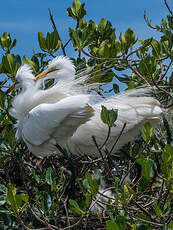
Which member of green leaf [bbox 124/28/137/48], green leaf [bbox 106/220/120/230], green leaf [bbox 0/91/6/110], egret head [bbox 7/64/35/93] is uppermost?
green leaf [bbox 124/28/137/48]

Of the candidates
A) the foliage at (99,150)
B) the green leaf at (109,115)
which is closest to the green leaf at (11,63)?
the foliage at (99,150)

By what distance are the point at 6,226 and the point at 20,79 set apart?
1027 millimetres

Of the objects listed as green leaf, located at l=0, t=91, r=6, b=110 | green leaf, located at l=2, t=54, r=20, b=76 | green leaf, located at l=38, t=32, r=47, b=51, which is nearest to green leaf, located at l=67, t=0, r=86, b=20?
green leaf, located at l=38, t=32, r=47, b=51

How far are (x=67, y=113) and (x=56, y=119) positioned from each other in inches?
3.5

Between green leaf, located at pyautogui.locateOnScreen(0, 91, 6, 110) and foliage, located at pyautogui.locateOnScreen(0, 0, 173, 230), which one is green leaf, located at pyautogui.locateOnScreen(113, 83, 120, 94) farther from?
green leaf, located at pyautogui.locateOnScreen(0, 91, 6, 110)

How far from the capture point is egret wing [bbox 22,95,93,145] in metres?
2.34

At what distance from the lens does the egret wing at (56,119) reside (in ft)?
7.68

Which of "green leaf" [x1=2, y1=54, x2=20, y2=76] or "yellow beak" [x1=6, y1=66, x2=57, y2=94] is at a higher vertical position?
"green leaf" [x1=2, y1=54, x2=20, y2=76]

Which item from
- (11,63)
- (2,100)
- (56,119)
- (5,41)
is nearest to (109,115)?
(56,119)

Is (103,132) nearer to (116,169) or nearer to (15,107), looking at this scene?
(116,169)

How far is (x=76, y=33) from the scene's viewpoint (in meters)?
2.57

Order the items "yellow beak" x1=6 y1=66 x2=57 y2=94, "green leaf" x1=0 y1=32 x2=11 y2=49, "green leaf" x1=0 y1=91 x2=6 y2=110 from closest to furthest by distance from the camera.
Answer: "green leaf" x1=0 y1=91 x2=6 y2=110 → "yellow beak" x1=6 y1=66 x2=57 y2=94 → "green leaf" x1=0 y1=32 x2=11 y2=49

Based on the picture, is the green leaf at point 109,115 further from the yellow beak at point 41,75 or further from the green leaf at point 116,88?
the yellow beak at point 41,75

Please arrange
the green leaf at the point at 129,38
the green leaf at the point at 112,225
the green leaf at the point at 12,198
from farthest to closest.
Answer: the green leaf at the point at 129,38 → the green leaf at the point at 12,198 → the green leaf at the point at 112,225
